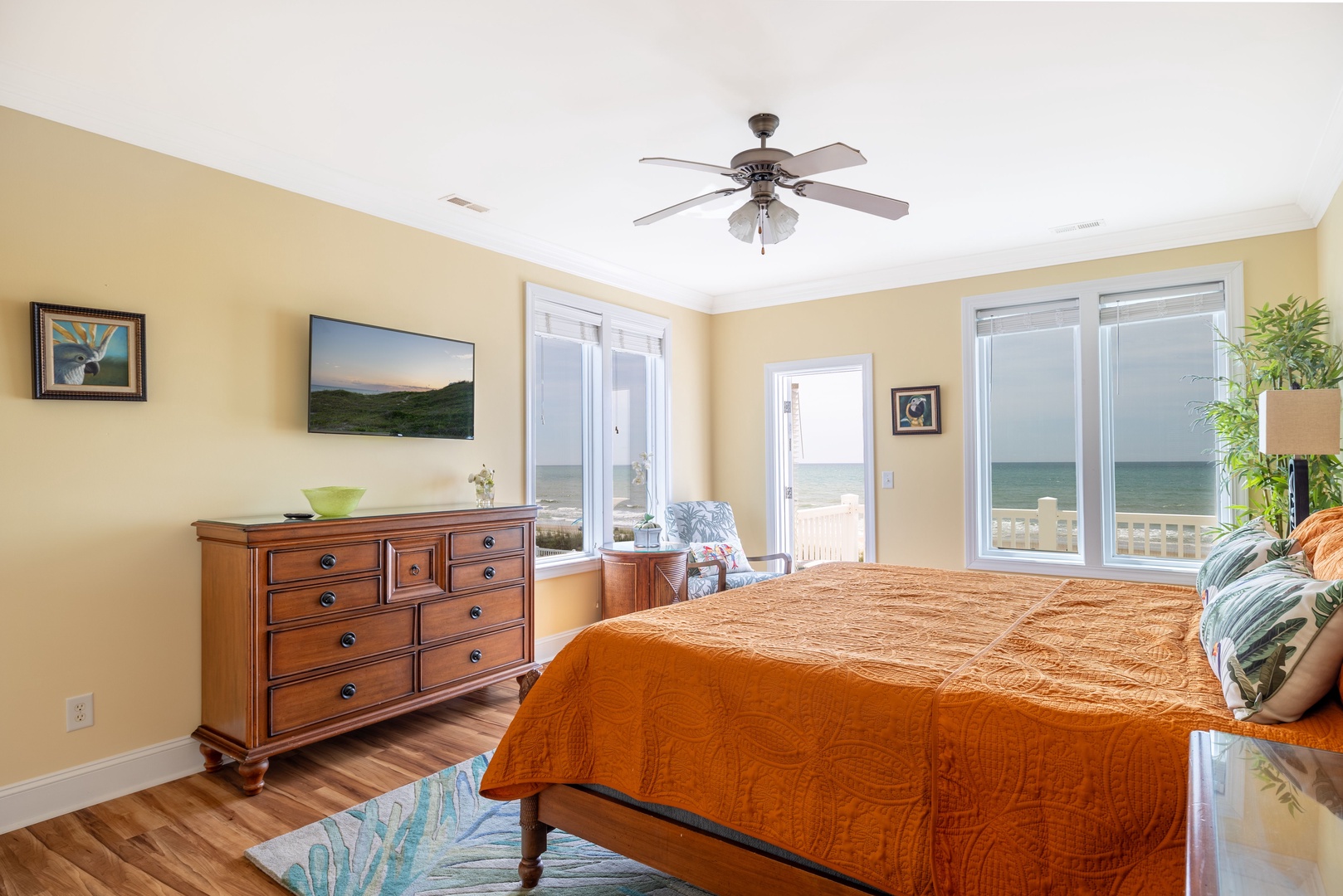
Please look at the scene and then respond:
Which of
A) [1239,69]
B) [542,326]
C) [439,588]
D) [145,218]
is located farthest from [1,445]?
[1239,69]

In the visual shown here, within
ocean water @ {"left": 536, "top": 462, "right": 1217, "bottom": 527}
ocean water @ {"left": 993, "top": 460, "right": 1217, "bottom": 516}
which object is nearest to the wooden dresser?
ocean water @ {"left": 536, "top": 462, "right": 1217, "bottom": 527}

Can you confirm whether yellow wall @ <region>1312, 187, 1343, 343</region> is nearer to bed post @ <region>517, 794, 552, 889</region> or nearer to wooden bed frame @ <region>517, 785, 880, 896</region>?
wooden bed frame @ <region>517, 785, 880, 896</region>

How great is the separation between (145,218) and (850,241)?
12.1 ft

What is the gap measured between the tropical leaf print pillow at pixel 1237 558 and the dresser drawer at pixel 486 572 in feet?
9.71

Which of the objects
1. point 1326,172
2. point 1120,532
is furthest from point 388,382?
point 1326,172

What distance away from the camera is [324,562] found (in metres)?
2.98

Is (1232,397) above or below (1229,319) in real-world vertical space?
below

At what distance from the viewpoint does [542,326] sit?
4.68 meters

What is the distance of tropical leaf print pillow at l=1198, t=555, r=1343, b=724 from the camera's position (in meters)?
1.36

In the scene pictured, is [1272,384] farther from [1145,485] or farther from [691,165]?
[691,165]

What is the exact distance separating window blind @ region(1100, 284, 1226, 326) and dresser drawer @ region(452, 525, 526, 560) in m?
3.88

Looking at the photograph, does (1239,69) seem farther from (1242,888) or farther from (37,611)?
(37,611)

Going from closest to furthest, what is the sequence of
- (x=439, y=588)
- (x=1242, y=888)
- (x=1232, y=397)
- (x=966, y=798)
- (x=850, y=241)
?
(x=1242, y=888) → (x=966, y=798) → (x=439, y=588) → (x=1232, y=397) → (x=850, y=241)

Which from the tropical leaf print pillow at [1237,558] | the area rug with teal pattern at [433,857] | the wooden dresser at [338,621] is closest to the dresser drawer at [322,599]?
the wooden dresser at [338,621]
